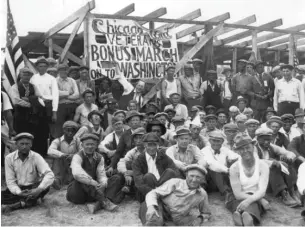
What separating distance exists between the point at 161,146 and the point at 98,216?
1831mm

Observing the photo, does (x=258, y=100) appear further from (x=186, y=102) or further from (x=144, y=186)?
(x=144, y=186)

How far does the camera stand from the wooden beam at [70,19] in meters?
7.90

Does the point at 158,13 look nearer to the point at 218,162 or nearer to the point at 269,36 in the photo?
the point at 269,36

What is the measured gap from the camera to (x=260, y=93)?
340 inches

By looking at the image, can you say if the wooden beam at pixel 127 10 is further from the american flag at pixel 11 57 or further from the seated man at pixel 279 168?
the seated man at pixel 279 168

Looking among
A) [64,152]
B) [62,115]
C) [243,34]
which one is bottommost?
[64,152]

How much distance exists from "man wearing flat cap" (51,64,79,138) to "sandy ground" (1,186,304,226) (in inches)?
85.5

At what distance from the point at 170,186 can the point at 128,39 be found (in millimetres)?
5069

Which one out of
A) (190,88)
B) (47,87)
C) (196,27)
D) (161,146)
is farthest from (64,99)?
(196,27)

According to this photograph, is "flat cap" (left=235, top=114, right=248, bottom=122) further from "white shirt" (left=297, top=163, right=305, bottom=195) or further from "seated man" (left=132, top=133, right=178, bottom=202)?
"white shirt" (left=297, top=163, right=305, bottom=195)

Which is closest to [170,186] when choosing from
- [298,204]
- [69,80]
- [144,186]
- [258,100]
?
[144,186]

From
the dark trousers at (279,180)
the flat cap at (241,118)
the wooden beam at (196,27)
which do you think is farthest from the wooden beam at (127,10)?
the dark trousers at (279,180)

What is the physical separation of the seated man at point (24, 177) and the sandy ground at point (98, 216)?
0.15 m

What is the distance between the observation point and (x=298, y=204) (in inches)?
202
